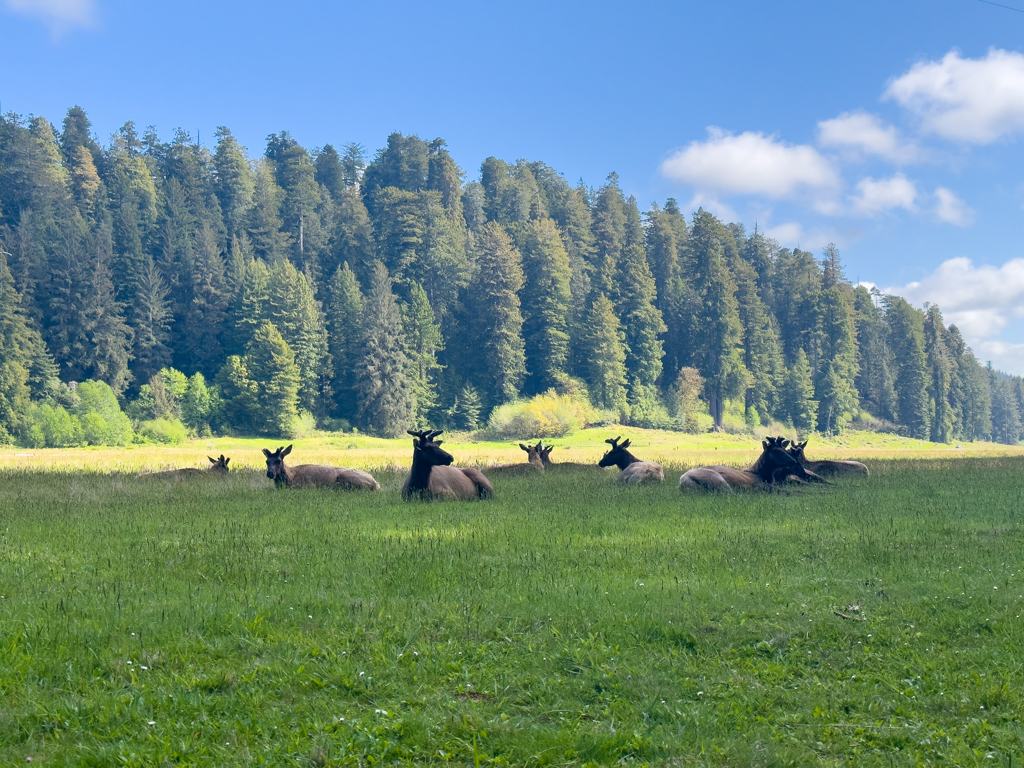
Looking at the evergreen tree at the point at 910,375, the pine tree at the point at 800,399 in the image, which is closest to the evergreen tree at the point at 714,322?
the pine tree at the point at 800,399

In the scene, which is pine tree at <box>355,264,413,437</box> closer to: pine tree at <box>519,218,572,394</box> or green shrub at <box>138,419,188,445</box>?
pine tree at <box>519,218,572,394</box>

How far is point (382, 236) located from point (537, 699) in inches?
3815

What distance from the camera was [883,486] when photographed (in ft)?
68.0

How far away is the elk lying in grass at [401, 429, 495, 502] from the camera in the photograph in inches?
672

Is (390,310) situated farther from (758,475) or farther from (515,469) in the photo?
(758,475)

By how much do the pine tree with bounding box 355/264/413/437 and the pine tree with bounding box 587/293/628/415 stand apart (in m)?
19.6

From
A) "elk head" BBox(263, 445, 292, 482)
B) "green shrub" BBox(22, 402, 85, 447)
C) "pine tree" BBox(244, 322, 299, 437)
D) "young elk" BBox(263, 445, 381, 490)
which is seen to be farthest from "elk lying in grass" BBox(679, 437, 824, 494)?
"pine tree" BBox(244, 322, 299, 437)

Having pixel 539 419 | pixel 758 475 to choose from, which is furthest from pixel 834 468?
pixel 539 419

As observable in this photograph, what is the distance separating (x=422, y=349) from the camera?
85625 mm

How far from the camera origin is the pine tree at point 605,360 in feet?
276

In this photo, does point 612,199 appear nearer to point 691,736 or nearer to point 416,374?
point 416,374

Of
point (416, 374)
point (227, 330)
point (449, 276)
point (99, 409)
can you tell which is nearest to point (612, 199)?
point (449, 276)

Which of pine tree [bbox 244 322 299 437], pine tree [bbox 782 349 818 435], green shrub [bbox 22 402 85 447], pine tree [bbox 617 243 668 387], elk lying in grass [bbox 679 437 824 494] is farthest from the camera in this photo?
pine tree [bbox 782 349 818 435]

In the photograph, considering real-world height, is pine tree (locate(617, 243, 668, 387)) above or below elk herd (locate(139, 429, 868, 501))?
above
